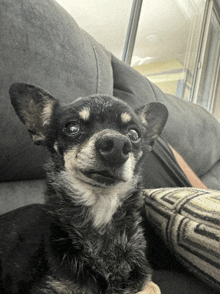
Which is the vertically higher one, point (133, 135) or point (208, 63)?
point (133, 135)

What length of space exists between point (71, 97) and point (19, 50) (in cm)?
27

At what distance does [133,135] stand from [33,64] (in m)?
0.49

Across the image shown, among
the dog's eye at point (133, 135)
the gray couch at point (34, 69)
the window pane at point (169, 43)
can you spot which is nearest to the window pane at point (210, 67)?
the window pane at point (169, 43)

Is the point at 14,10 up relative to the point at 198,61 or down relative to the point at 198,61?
up

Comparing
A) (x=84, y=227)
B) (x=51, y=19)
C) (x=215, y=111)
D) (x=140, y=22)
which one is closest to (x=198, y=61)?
(x=215, y=111)

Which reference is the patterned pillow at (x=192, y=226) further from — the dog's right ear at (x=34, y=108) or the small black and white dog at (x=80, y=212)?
the dog's right ear at (x=34, y=108)

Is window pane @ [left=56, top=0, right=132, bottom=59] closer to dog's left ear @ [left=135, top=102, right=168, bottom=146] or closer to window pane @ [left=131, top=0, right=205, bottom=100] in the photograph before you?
window pane @ [left=131, top=0, right=205, bottom=100]

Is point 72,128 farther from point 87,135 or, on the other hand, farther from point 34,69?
point 34,69

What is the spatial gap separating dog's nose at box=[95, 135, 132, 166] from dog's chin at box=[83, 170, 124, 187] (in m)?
0.04

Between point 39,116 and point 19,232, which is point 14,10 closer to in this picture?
point 39,116

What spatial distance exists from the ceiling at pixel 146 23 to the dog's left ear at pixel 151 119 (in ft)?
6.00

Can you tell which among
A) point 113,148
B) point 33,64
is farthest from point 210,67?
point 113,148

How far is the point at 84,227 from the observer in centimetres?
79

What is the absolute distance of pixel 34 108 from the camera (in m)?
0.88
